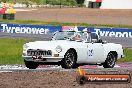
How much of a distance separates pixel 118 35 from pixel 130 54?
27.8 ft

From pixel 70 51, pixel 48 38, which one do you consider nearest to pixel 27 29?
pixel 48 38

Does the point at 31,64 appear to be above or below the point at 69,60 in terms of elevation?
below

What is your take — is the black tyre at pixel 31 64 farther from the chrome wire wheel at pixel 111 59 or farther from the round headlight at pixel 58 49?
the chrome wire wheel at pixel 111 59

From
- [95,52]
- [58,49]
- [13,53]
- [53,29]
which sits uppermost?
[58,49]

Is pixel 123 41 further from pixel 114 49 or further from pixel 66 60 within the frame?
pixel 66 60

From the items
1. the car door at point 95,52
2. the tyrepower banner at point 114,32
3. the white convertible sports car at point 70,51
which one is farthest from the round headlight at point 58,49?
the tyrepower banner at point 114,32

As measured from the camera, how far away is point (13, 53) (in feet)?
92.7

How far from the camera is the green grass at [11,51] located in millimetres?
23516

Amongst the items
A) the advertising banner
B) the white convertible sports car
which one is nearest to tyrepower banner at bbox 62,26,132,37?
the advertising banner

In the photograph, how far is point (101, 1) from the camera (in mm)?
86438

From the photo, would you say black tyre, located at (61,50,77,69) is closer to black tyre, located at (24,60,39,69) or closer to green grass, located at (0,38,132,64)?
black tyre, located at (24,60,39,69)

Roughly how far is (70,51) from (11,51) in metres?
11.8

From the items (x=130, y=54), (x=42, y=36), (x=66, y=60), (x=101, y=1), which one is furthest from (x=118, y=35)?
(x=101, y=1)

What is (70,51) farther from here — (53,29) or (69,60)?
(53,29)
